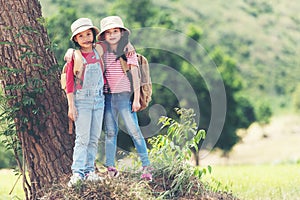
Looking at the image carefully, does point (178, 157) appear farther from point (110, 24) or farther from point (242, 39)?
point (242, 39)

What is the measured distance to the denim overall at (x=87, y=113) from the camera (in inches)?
209

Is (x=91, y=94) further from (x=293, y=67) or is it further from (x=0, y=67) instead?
(x=293, y=67)

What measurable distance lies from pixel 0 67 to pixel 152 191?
71.5 inches

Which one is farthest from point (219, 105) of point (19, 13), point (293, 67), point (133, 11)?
point (293, 67)

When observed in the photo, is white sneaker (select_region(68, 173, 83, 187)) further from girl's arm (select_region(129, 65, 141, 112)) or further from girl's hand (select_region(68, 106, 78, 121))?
girl's arm (select_region(129, 65, 141, 112))

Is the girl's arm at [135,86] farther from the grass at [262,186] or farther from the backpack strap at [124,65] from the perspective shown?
the grass at [262,186]

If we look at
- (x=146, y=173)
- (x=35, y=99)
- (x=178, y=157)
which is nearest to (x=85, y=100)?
(x=35, y=99)

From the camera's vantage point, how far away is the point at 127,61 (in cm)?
553

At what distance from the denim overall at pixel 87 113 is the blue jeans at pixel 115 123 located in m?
0.14

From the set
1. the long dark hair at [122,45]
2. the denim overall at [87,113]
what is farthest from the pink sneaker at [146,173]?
the long dark hair at [122,45]

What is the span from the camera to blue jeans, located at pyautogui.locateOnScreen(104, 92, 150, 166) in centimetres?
553

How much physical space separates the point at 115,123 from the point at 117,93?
277 millimetres

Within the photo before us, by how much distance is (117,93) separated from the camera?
553cm

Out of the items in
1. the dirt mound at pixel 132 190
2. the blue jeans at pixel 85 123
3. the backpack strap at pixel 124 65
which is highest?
the backpack strap at pixel 124 65
